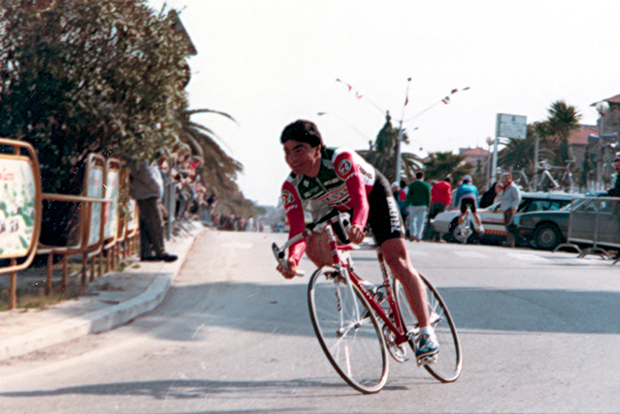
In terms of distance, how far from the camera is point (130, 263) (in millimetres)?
11562

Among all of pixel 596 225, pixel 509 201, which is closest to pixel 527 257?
pixel 596 225

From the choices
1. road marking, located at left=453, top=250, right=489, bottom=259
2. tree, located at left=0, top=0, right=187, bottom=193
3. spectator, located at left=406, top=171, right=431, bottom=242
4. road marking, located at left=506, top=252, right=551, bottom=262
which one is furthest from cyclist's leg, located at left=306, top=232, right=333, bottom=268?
spectator, located at left=406, top=171, right=431, bottom=242

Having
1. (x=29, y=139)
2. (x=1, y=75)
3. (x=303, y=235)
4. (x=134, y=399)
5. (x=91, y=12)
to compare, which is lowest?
(x=134, y=399)

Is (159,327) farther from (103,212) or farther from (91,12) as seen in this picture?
(91,12)

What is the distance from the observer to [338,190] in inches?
189

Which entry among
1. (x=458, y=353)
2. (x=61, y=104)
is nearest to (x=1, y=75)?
(x=61, y=104)

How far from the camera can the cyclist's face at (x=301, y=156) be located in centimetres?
459

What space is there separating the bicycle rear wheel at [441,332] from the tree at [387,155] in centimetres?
4967

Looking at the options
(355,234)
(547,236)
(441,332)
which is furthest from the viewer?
(547,236)

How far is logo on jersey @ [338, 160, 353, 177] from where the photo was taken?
4547 millimetres

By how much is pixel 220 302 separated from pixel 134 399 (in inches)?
182

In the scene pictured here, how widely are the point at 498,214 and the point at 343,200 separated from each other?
754 inches

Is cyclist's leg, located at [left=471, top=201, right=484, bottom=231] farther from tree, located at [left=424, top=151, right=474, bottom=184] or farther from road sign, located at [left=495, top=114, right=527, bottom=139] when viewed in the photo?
road sign, located at [left=495, top=114, right=527, bottom=139]

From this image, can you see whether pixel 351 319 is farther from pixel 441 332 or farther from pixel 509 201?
pixel 509 201
